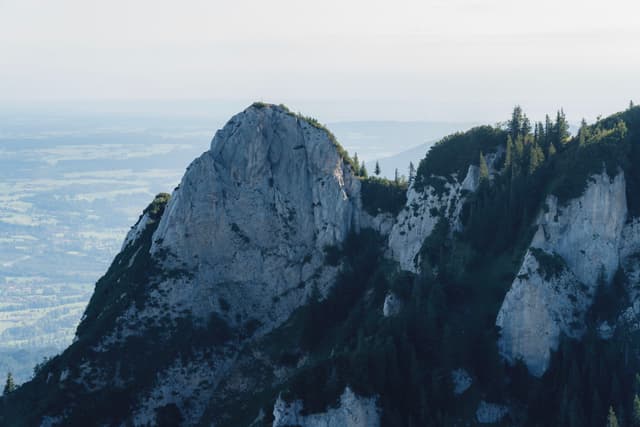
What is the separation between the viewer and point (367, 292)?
379 ft

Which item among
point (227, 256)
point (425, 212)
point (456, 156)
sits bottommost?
point (227, 256)

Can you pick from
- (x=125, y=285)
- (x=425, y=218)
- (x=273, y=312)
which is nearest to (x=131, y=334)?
(x=125, y=285)

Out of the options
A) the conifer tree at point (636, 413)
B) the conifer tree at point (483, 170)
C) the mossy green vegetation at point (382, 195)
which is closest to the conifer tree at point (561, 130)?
the conifer tree at point (483, 170)

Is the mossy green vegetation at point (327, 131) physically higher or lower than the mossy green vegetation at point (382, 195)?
higher

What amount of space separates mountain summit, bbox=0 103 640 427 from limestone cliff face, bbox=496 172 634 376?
0.21 m

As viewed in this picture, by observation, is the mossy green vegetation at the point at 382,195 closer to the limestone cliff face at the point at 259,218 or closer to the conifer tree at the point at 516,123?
the limestone cliff face at the point at 259,218

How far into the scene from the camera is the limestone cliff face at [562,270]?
91.2 m

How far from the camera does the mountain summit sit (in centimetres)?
8788

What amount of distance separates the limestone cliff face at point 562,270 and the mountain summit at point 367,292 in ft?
0.67

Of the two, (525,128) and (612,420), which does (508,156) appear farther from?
(612,420)

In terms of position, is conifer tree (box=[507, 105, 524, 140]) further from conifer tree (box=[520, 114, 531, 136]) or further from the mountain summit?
conifer tree (box=[520, 114, 531, 136])

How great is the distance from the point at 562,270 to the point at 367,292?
96.3 ft

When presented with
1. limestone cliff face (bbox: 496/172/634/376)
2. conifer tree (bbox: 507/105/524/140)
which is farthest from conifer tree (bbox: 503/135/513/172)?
limestone cliff face (bbox: 496/172/634/376)

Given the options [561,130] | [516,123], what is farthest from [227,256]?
[561,130]
